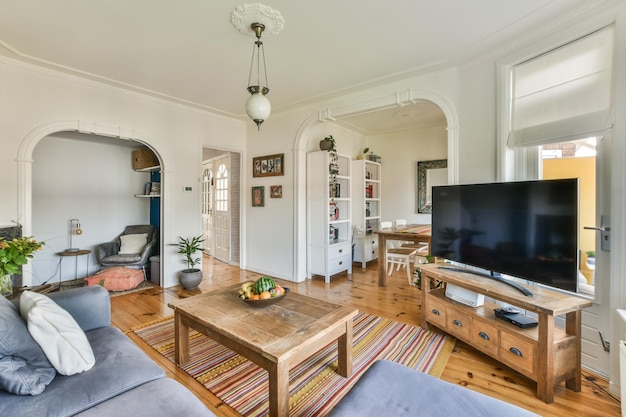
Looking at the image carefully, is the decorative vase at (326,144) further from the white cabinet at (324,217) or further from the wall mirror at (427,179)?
the wall mirror at (427,179)

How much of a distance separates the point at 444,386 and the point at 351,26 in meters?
2.55

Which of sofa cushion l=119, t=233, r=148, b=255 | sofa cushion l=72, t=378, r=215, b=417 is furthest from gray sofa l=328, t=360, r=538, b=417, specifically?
sofa cushion l=119, t=233, r=148, b=255

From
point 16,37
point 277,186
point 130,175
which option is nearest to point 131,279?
point 130,175

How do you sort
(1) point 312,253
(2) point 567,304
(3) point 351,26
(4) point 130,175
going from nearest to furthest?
(2) point 567,304, (3) point 351,26, (1) point 312,253, (4) point 130,175

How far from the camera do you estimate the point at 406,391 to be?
4.20 ft

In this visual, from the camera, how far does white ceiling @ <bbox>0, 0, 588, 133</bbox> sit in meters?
2.15

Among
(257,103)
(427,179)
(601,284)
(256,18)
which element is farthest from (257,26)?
(427,179)

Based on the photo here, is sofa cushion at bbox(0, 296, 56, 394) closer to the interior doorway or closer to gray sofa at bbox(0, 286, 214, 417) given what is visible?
gray sofa at bbox(0, 286, 214, 417)

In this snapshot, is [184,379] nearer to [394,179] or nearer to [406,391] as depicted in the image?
[406,391]

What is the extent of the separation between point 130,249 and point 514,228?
5.22m

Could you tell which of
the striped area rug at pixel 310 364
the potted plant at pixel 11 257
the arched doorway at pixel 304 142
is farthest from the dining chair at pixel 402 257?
the potted plant at pixel 11 257

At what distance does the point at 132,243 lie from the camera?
479cm

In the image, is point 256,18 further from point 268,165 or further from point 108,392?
point 268,165

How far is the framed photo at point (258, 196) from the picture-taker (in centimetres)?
493
